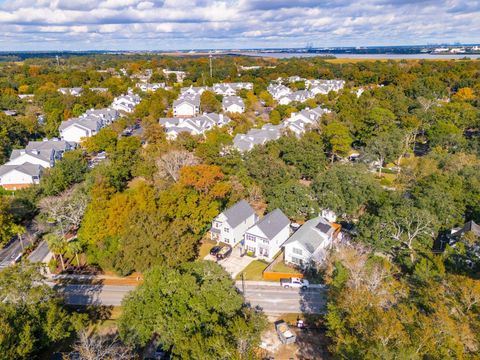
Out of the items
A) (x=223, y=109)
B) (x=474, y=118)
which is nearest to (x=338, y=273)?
(x=474, y=118)

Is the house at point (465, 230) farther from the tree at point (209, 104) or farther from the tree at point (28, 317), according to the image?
the tree at point (209, 104)

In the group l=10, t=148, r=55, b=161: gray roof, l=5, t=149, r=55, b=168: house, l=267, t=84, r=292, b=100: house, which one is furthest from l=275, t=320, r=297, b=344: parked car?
l=267, t=84, r=292, b=100: house

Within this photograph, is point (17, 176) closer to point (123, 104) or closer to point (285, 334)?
point (285, 334)

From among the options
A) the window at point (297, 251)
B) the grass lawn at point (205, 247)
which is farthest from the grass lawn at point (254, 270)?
the grass lawn at point (205, 247)

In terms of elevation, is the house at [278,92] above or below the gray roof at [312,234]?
above

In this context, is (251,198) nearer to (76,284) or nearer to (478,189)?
(76,284)

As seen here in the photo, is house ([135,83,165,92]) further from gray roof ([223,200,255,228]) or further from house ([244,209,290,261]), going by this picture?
house ([244,209,290,261])
